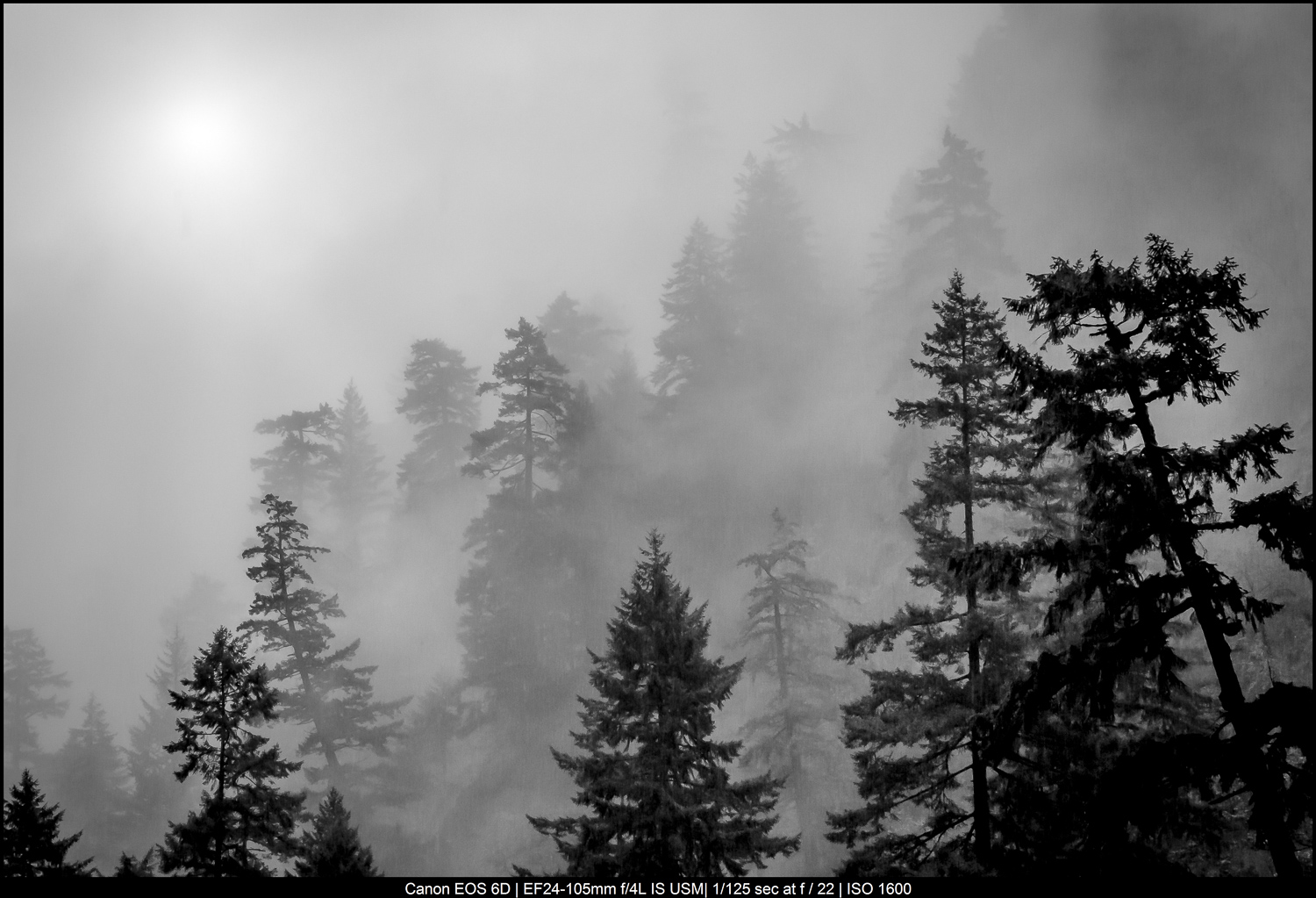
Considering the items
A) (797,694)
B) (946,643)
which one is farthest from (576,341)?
(946,643)

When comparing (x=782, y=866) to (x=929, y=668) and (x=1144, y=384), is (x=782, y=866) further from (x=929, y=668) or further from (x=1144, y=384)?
(x=1144, y=384)

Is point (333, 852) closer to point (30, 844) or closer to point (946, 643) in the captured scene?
point (30, 844)

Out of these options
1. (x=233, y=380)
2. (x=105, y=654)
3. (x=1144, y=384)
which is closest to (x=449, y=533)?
(x=1144, y=384)

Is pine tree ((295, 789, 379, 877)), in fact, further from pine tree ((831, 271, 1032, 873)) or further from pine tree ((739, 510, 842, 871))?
pine tree ((739, 510, 842, 871))

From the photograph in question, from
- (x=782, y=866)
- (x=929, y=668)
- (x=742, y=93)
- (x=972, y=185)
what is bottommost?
(x=782, y=866)

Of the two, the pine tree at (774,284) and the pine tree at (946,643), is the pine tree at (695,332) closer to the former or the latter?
the pine tree at (774,284)

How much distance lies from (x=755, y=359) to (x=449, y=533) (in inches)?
1016

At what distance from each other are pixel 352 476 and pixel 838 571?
3638 cm

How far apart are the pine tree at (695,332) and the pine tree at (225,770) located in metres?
35.9

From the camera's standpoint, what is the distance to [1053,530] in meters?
15.2

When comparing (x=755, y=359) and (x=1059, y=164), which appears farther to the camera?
(x=1059, y=164)

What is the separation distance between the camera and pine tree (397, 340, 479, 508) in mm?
46625

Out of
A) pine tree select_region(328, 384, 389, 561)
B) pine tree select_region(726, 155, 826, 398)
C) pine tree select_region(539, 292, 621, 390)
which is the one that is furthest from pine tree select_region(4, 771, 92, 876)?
pine tree select_region(726, 155, 826, 398)

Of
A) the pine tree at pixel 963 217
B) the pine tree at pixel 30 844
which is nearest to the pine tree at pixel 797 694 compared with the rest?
the pine tree at pixel 30 844
